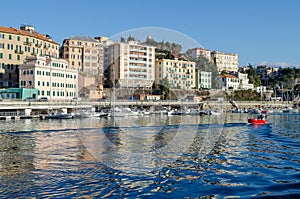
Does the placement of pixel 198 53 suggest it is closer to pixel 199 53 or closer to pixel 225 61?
pixel 199 53

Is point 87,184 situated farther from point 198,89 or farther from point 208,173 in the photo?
point 198,89

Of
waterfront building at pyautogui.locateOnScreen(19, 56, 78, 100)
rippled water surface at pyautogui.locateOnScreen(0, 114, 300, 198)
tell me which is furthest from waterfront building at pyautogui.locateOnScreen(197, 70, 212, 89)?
rippled water surface at pyautogui.locateOnScreen(0, 114, 300, 198)

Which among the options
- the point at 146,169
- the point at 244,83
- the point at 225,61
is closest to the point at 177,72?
the point at 244,83

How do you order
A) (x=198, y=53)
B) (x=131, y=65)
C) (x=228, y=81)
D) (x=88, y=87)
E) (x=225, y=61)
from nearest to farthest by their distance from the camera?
(x=88, y=87) → (x=131, y=65) → (x=228, y=81) → (x=198, y=53) → (x=225, y=61)

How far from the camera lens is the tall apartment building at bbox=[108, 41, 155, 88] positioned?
334ft

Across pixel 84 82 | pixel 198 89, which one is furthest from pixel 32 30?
pixel 198 89

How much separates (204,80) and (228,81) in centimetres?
1663

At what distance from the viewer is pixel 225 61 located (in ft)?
568

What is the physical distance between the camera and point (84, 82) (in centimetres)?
8688

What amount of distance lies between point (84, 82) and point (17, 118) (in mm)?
29266

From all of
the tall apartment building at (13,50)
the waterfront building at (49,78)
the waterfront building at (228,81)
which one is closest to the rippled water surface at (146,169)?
the waterfront building at (49,78)

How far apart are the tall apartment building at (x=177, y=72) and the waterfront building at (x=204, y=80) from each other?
4298mm

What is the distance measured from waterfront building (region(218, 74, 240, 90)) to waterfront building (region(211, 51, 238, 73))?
76.1 ft

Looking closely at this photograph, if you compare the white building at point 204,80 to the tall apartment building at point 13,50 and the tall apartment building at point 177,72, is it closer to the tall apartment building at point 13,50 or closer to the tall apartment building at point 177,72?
the tall apartment building at point 177,72
